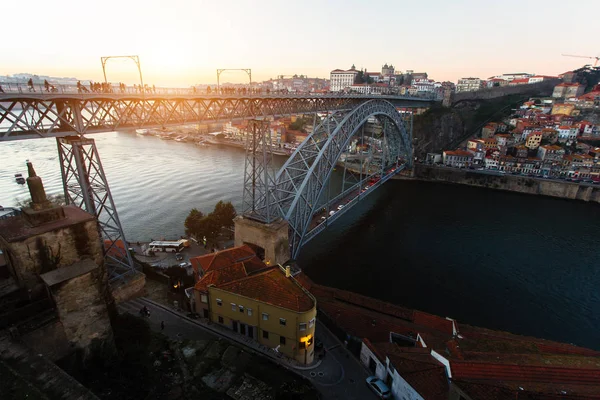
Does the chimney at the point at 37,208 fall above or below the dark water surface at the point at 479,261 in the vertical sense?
above

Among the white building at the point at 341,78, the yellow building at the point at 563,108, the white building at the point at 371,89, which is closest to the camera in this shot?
the yellow building at the point at 563,108

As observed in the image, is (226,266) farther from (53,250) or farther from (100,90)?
(100,90)

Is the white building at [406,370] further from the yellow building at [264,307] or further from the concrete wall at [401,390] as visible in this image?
the yellow building at [264,307]

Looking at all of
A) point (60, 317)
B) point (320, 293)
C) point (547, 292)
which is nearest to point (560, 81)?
point (547, 292)

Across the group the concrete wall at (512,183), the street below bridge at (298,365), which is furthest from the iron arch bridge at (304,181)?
the concrete wall at (512,183)

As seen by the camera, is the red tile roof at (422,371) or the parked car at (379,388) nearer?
the red tile roof at (422,371)

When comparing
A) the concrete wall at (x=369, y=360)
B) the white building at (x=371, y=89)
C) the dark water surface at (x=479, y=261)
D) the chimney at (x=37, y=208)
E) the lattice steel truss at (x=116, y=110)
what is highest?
the white building at (x=371, y=89)

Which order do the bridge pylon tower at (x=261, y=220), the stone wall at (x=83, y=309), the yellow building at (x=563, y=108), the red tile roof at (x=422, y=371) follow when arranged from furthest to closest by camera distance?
the yellow building at (x=563, y=108) → the bridge pylon tower at (x=261, y=220) → the red tile roof at (x=422, y=371) → the stone wall at (x=83, y=309)
